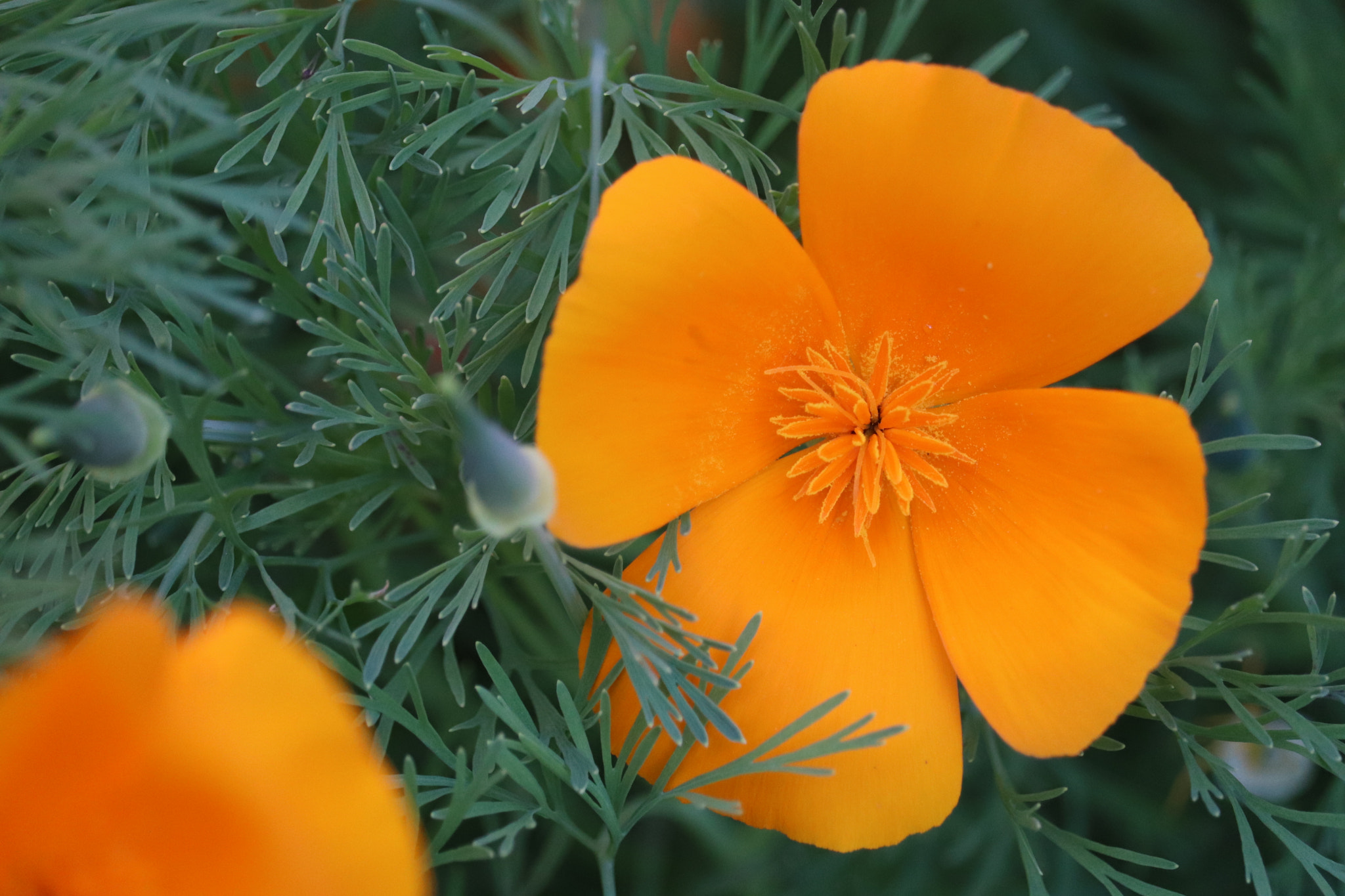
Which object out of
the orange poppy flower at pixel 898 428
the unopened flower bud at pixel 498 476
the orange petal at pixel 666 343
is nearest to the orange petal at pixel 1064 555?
the orange poppy flower at pixel 898 428

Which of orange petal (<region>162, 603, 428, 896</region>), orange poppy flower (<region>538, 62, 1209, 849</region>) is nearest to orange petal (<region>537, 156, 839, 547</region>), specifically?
orange poppy flower (<region>538, 62, 1209, 849</region>)

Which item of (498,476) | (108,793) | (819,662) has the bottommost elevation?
(819,662)

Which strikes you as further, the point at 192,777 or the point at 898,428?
the point at 898,428

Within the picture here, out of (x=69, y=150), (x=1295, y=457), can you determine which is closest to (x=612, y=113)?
(x=69, y=150)

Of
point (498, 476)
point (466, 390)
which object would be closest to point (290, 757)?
point (498, 476)

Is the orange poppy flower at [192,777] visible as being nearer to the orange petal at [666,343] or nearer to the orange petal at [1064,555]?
the orange petal at [666,343]

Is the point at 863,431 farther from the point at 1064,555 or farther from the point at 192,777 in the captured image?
the point at 192,777
